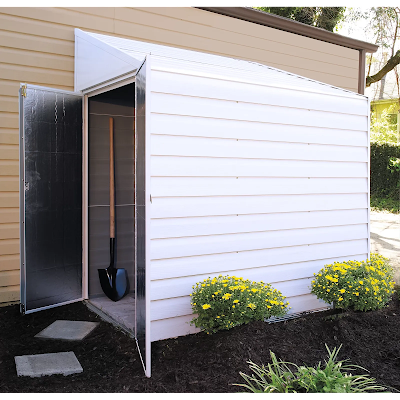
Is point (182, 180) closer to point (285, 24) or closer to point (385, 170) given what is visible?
point (285, 24)

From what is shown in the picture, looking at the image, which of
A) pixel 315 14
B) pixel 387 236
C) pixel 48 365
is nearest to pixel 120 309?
pixel 48 365

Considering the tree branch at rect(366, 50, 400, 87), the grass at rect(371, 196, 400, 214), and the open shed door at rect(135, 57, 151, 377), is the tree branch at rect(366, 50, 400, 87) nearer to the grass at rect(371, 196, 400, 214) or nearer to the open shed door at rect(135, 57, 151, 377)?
the grass at rect(371, 196, 400, 214)

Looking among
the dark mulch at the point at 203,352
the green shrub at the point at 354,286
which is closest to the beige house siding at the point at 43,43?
the dark mulch at the point at 203,352

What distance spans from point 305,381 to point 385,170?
11.1 meters

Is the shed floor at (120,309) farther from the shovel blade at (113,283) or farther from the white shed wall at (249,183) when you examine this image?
the white shed wall at (249,183)

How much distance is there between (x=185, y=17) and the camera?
5.17 m

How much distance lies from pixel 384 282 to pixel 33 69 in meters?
3.72

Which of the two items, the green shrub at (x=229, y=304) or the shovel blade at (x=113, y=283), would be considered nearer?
the green shrub at (x=229, y=304)

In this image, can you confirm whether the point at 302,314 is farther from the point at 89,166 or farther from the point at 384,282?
the point at 89,166

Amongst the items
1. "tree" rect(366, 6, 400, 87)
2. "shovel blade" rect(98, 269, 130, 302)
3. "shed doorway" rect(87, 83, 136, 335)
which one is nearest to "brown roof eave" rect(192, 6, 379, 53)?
"shed doorway" rect(87, 83, 136, 335)

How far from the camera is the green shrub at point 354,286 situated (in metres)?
3.69

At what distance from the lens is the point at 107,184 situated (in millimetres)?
4641

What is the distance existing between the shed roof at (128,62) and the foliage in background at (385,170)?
340 inches

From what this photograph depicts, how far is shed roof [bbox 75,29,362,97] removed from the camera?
360 cm
